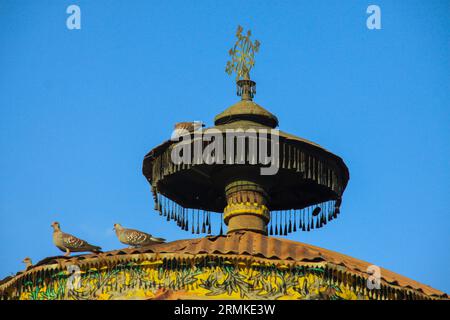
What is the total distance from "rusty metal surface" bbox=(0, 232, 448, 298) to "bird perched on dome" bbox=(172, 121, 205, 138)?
2.63m

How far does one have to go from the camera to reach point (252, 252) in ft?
84.4

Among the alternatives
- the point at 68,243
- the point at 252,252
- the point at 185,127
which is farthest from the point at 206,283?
the point at 185,127

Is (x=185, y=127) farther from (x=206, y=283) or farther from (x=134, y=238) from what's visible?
(x=206, y=283)

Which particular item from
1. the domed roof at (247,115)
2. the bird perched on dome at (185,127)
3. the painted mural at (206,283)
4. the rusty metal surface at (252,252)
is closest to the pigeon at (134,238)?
the rusty metal surface at (252,252)

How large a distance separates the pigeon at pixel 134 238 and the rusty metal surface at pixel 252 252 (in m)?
0.36

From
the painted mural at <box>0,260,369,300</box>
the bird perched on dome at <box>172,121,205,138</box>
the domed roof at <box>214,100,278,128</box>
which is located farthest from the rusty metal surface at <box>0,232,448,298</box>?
the domed roof at <box>214,100,278,128</box>

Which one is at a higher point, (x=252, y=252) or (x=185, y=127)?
(x=185, y=127)

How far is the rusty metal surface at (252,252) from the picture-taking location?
84.0 feet

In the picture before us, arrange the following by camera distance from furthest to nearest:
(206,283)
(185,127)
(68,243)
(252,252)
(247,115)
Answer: (247,115) < (185,127) < (68,243) < (252,252) < (206,283)

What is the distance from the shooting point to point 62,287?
25.9 metres

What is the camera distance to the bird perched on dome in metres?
28.5

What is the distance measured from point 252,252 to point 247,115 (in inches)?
189

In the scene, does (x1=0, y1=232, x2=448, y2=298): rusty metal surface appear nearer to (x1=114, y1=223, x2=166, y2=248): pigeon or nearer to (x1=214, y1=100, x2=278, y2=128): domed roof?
(x1=114, y1=223, x2=166, y2=248): pigeon
